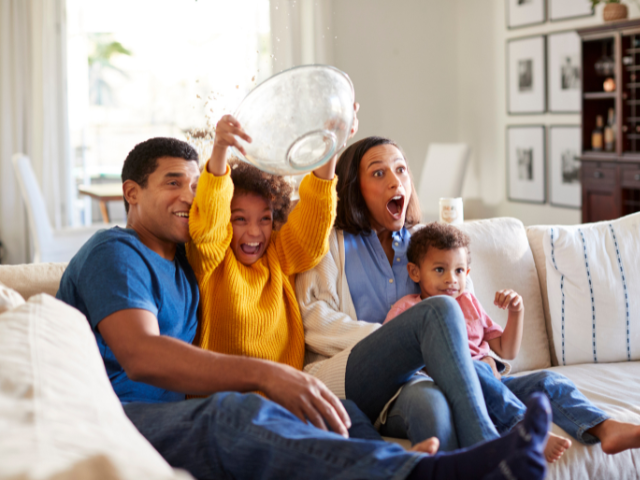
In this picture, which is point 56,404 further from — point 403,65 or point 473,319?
point 403,65

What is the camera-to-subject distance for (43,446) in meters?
0.71

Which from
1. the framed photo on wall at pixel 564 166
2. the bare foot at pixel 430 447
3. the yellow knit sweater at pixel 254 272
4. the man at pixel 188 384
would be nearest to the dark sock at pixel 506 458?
the man at pixel 188 384

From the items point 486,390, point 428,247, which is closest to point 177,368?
point 486,390

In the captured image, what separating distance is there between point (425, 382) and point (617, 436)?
1.50 feet

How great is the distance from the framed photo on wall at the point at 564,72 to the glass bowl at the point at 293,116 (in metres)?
3.75

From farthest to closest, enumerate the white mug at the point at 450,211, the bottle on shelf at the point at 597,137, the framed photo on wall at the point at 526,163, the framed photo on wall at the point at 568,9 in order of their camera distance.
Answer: the framed photo on wall at the point at 526,163 → the framed photo on wall at the point at 568,9 → the bottle on shelf at the point at 597,137 → the white mug at the point at 450,211

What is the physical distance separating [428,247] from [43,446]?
1.23m

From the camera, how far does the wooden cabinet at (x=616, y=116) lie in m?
3.89

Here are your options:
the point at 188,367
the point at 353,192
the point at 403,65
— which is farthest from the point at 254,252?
the point at 403,65

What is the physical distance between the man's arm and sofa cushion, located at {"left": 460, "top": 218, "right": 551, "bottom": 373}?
970 mm

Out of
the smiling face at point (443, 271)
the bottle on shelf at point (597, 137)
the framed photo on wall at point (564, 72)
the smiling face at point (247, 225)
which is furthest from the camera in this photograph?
the framed photo on wall at point (564, 72)

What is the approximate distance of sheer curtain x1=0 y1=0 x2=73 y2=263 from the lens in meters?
4.77

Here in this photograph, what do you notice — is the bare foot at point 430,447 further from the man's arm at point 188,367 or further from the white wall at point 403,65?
the white wall at point 403,65

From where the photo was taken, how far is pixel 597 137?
425cm
